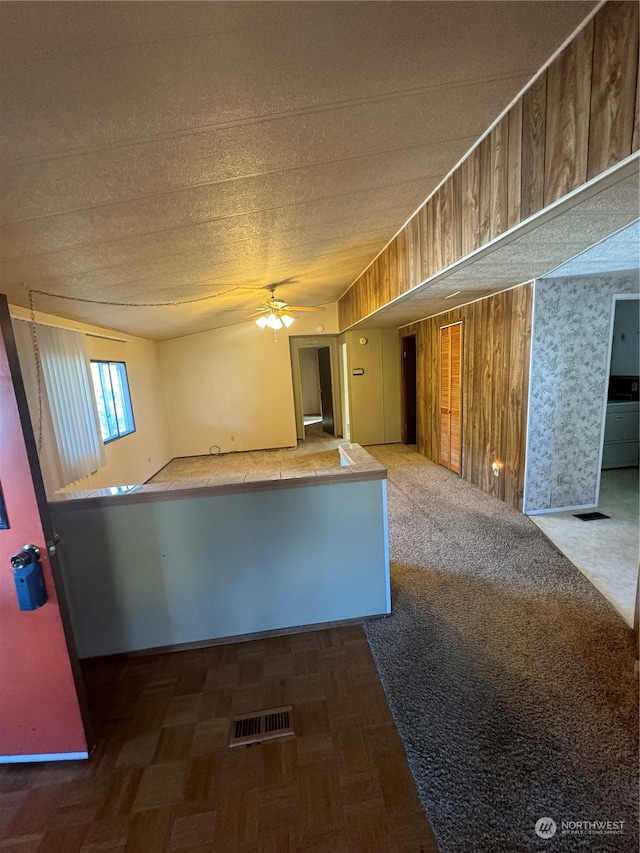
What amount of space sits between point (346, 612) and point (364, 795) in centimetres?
93

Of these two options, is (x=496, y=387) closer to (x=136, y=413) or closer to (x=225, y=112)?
(x=225, y=112)

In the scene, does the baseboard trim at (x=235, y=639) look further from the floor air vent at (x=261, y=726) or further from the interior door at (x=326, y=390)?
the interior door at (x=326, y=390)

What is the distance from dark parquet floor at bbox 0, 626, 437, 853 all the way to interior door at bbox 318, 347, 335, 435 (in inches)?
246

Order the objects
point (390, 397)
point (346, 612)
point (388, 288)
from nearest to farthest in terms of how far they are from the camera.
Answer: point (346, 612), point (388, 288), point (390, 397)

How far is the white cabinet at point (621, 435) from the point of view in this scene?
4.57 meters

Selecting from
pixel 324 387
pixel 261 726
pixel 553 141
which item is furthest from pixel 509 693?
pixel 324 387

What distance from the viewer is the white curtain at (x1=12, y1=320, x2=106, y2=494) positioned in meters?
2.85

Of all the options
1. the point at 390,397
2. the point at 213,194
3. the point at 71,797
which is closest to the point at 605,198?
the point at 213,194

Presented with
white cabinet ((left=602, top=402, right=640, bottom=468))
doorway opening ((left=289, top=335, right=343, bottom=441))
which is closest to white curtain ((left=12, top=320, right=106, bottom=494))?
doorway opening ((left=289, top=335, right=343, bottom=441))

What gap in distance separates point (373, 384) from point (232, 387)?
8.70ft

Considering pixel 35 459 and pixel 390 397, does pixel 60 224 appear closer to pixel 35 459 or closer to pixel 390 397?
pixel 35 459

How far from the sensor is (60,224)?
156 centimetres

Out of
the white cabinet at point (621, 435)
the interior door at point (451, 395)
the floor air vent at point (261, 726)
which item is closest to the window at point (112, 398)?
the floor air vent at point (261, 726)

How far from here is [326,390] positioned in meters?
8.37
